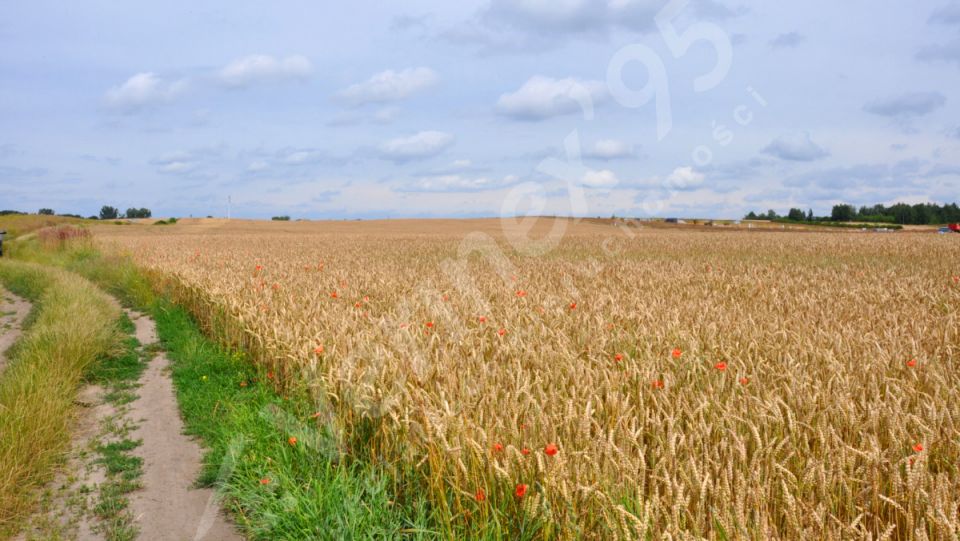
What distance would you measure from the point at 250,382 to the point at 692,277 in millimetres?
8652

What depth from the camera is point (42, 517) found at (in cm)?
454

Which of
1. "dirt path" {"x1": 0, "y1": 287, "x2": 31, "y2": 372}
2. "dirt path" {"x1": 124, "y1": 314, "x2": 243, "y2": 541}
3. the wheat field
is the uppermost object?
the wheat field

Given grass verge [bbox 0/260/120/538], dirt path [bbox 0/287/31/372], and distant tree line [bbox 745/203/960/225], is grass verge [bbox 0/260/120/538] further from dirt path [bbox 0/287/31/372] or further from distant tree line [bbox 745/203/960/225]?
distant tree line [bbox 745/203/960/225]

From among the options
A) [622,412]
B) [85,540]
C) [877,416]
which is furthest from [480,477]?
[85,540]

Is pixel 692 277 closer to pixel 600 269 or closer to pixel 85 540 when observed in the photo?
pixel 600 269

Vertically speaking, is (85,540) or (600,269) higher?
(600,269)

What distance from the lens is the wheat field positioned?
2812 mm

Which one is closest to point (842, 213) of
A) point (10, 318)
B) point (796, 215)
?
point (796, 215)

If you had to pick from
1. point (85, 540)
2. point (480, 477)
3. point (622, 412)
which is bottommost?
point (85, 540)

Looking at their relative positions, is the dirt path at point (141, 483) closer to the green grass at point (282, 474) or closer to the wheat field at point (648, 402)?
the green grass at point (282, 474)

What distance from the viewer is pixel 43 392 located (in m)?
6.39

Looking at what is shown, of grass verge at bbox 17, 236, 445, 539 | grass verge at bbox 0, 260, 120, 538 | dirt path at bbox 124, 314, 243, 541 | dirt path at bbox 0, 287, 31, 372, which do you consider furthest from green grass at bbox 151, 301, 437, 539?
dirt path at bbox 0, 287, 31, 372

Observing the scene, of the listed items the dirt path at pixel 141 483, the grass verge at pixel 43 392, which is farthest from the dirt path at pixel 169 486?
the grass verge at pixel 43 392

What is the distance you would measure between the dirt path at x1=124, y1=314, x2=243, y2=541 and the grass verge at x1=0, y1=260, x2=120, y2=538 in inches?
27.6
